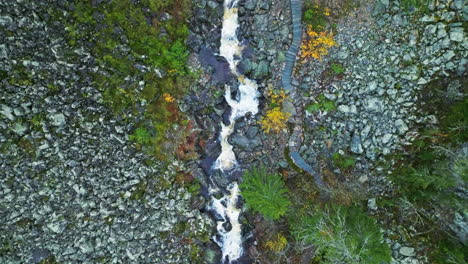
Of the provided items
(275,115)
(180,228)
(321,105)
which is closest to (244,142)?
(275,115)

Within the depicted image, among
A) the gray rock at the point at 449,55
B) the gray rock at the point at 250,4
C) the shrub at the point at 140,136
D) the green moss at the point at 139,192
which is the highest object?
the gray rock at the point at 250,4

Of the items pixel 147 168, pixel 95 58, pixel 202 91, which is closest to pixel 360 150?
pixel 202 91

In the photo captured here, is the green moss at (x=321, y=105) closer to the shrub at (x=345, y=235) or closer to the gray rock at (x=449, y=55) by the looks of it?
the shrub at (x=345, y=235)

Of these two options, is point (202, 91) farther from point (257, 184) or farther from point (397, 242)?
point (397, 242)

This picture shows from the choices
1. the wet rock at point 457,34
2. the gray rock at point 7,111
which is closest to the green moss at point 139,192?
the gray rock at point 7,111

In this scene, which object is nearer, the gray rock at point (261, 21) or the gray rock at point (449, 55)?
the gray rock at point (449, 55)

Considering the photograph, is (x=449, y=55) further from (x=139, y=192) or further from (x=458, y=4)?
(x=139, y=192)
